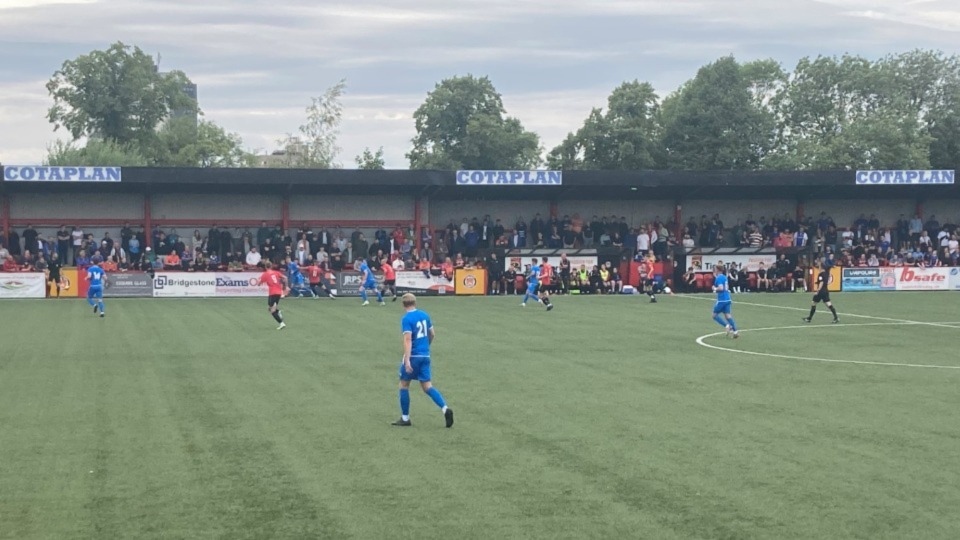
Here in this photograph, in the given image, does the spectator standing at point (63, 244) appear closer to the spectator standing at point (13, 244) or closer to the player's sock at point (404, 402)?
the spectator standing at point (13, 244)

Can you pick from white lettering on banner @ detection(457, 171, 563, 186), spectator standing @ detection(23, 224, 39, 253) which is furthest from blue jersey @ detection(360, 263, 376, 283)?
spectator standing @ detection(23, 224, 39, 253)

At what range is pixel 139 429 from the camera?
46.8ft

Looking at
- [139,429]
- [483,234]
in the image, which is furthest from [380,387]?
[483,234]

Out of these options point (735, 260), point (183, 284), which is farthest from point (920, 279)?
point (183, 284)

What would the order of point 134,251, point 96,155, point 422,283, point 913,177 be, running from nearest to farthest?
point 422,283
point 134,251
point 913,177
point 96,155

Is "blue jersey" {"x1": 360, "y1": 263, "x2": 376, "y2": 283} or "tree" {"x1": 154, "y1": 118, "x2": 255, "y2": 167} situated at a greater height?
"tree" {"x1": 154, "y1": 118, "x2": 255, "y2": 167}

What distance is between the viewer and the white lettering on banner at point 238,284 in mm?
44469

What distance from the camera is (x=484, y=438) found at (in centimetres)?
1375

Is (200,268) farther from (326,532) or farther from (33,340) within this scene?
(326,532)

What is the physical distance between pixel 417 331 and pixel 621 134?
7431cm

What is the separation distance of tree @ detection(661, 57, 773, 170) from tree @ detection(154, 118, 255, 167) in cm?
4024

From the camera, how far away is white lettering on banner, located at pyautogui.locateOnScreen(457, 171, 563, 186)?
50031 millimetres

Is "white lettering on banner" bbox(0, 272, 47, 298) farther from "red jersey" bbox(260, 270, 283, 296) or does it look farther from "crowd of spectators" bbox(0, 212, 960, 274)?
"red jersey" bbox(260, 270, 283, 296)

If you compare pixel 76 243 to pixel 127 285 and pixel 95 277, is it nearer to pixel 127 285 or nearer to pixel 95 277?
pixel 127 285
